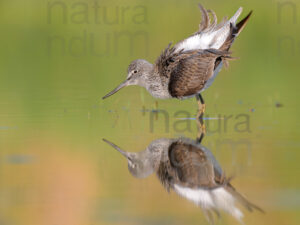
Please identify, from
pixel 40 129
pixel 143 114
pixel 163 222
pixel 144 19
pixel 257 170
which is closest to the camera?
pixel 163 222

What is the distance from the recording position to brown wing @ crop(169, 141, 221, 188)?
582 centimetres

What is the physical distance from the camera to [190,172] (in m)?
6.10

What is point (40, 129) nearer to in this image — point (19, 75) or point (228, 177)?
point (228, 177)

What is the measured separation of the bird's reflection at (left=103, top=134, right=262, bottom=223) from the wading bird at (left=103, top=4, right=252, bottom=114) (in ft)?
6.13

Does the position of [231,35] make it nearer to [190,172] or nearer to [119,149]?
[119,149]

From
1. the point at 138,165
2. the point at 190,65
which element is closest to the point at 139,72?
the point at 190,65

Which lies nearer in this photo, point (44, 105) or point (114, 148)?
point (114, 148)

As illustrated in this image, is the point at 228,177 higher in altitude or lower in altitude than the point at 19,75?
lower

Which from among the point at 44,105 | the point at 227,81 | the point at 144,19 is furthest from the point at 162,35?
the point at 44,105

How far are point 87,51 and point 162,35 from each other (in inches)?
85.5

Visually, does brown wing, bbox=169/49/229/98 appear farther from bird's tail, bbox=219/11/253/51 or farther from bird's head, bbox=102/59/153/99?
bird's head, bbox=102/59/153/99

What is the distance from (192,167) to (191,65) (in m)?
3.17

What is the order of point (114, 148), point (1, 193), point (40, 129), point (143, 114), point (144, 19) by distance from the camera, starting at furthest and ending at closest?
point (144, 19) < point (143, 114) < point (40, 129) < point (114, 148) < point (1, 193)

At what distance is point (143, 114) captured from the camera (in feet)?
30.8
